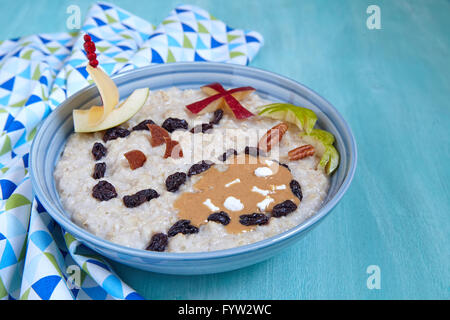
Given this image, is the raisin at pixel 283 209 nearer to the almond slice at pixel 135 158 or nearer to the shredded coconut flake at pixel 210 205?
the shredded coconut flake at pixel 210 205

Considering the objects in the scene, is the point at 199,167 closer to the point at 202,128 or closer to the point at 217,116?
the point at 202,128

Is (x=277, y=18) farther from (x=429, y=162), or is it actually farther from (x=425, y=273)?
(x=425, y=273)

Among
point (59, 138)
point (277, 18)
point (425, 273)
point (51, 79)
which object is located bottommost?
point (425, 273)

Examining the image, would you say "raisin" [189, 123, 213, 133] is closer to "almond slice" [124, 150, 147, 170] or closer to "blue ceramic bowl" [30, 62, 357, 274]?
"almond slice" [124, 150, 147, 170]

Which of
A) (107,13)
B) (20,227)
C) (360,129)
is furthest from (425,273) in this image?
(107,13)

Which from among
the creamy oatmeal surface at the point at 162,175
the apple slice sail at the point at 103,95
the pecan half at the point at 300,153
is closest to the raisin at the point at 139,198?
the creamy oatmeal surface at the point at 162,175
